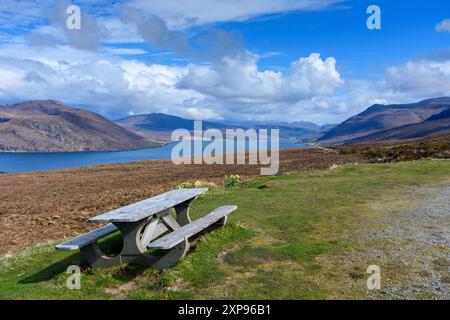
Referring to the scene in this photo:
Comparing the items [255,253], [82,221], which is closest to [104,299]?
[255,253]

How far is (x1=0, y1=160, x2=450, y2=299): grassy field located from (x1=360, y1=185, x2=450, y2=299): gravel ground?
0.22 m

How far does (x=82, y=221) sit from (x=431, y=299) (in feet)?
48.8

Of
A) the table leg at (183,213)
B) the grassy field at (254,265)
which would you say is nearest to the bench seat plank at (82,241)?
the grassy field at (254,265)

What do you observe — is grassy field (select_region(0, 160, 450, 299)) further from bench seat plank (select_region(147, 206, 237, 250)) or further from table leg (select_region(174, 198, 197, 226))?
table leg (select_region(174, 198, 197, 226))

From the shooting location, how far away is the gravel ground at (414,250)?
7.29 metres

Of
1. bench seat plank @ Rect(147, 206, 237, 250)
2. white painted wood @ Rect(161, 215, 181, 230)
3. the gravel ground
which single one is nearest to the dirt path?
the gravel ground

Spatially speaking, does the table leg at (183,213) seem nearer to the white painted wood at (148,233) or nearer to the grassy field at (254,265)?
the grassy field at (254,265)

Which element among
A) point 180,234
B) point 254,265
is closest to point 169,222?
point 180,234

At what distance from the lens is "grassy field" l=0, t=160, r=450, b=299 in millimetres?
7629

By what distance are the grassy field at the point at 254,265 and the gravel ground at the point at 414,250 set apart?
0.22m

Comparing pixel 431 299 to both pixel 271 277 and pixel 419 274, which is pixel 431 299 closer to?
pixel 419 274

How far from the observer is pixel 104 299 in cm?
755

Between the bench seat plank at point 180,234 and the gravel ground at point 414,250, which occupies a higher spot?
the bench seat plank at point 180,234

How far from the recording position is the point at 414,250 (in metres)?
9.34
